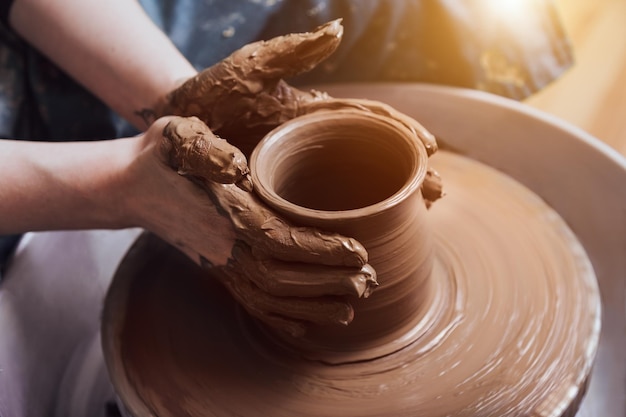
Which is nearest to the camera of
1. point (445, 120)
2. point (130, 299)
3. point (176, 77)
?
point (130, 299)

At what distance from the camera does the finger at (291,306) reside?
94 centimetres

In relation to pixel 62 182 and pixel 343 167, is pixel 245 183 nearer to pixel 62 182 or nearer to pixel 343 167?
pixel 343 167

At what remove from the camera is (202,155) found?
90 cm

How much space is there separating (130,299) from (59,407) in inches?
13.7

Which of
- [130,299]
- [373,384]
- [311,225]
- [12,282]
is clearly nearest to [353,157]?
[311,225]

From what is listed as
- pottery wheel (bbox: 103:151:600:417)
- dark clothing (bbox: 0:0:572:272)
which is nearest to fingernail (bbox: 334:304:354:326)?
pottery wheel (bbox: 103:151:600:417)

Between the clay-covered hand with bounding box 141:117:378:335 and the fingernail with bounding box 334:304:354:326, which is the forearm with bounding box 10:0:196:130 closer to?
the clay-covered hand with bounding box 141:117:378:335

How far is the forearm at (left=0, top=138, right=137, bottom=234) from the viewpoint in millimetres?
1138

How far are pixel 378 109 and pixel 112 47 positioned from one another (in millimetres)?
623

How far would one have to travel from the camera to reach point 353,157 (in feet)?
3.66

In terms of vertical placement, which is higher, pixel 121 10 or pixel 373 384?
pixel 121 10

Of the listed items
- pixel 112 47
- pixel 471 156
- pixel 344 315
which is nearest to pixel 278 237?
pixel 344 315

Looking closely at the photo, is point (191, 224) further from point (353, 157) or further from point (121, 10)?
point (121, 10)

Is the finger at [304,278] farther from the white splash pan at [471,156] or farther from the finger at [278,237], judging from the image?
the white splash pan at [471,156]
